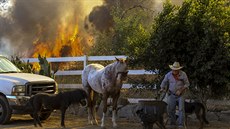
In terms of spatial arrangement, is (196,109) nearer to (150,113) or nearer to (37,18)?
(150,113)

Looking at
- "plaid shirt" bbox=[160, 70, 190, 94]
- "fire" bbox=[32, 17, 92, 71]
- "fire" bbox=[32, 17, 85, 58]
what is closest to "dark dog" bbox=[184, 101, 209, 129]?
"plaid shirt" bbox=[160, 70, 190, 94]

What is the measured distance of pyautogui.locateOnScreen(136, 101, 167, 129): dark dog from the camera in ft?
32.2

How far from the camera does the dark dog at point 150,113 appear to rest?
9828 millimetres

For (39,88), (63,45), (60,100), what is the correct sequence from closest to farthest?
(60,100) → (39,88) → (63,45)

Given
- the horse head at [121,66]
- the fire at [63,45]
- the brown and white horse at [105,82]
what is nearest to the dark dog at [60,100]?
the brown and white horse at [105,82]

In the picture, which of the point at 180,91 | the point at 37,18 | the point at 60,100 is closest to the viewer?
the point at 180,91

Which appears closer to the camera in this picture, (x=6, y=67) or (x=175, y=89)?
(x=175, y=89)

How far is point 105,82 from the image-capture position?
1170 cm

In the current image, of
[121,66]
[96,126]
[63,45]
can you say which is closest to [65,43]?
[63,45]

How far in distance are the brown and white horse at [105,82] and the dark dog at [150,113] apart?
1.47 meters

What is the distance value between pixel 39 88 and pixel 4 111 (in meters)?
1.17

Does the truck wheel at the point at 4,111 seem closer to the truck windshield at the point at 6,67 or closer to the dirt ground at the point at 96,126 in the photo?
the dirt ground at the point at 96,126

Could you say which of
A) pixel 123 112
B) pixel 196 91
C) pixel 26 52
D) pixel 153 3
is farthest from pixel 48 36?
pixel 196 91

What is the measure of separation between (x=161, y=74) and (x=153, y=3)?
58.8 feet
